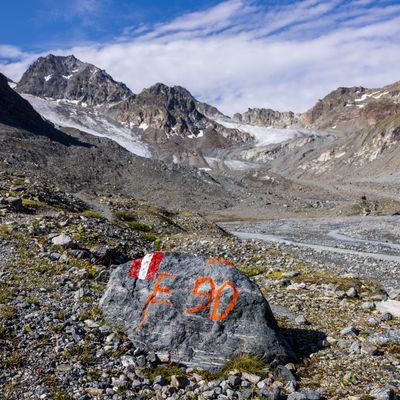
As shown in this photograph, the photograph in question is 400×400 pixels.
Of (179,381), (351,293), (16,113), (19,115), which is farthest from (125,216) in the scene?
Answer: (16,113)

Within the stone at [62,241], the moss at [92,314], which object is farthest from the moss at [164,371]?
the stone at [62,241]

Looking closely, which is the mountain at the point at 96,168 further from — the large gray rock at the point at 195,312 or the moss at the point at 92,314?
the large gray rock at the point at 195,312

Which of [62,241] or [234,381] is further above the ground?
[62,241]

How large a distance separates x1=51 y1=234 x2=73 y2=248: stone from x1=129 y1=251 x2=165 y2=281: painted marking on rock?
8261 millimetres

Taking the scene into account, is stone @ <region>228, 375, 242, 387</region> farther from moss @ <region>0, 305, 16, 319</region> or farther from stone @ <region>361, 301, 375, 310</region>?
stone @ <region>361, 301, 375, 310</region>

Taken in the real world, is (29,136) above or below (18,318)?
above

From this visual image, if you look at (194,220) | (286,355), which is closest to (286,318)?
(286,355)

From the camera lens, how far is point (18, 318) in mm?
12203

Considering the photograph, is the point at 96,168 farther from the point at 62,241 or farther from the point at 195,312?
the point at 195,312

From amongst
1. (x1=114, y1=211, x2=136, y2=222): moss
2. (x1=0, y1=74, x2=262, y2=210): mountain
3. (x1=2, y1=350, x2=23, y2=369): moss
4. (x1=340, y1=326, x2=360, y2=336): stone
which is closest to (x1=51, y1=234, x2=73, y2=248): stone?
(x1=2, y1=350, x2=23, y2=369): moss

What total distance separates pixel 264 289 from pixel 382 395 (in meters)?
10.5

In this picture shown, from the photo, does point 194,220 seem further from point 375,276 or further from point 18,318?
point 18,318

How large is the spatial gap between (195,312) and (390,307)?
30.5 feet

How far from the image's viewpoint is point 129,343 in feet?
38.0
